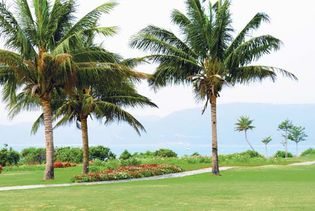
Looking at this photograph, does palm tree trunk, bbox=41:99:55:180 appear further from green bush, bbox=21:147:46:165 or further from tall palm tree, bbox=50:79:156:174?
green bush, bbox=21:147:46:165

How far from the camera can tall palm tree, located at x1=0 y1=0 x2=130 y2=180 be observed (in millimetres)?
21755

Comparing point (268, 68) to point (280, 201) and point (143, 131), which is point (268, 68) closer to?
point (143, 131)

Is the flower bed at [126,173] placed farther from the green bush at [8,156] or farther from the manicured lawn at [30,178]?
the green bush at [8,156]

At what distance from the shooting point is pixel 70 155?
4069 cm

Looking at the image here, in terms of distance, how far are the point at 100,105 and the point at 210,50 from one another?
6211 mm

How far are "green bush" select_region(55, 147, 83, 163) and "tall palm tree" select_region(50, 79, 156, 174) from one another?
1202 centimetres

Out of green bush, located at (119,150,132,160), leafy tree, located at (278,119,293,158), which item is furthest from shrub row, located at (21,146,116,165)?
leafy tree, located at (278,119,293,158)

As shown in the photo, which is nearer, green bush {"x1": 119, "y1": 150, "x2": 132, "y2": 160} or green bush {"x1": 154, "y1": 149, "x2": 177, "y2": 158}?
green bush {"x1": 119, "y1": 150, "x2": 132, "y2": 160}

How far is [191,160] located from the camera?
3575cm

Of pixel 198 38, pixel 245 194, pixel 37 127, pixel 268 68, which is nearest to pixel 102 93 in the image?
pixel 37 127

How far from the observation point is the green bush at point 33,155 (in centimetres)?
4070

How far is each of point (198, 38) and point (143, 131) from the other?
5732 mm

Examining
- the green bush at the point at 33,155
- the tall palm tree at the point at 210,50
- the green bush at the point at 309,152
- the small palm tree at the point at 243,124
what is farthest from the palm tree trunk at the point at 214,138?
the small palm tree at the point at 243,124

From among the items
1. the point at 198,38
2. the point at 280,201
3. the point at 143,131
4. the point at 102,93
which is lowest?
the point at 280,201
